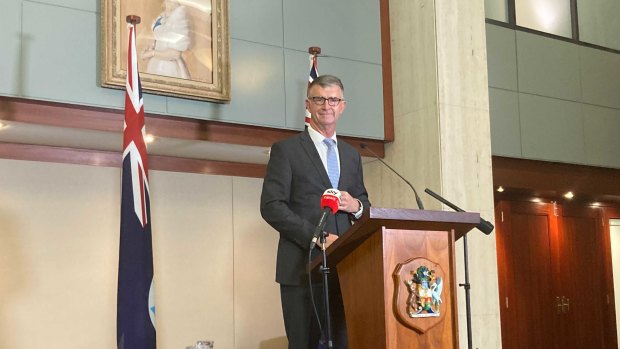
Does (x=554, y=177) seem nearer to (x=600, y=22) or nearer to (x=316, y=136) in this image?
(x=600, y=22)

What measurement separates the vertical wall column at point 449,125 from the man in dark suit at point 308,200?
78.3 inches

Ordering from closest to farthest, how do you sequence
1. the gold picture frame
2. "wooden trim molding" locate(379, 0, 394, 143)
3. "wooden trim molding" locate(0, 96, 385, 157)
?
"wooden trim molding" locate(0, 96, 385, 157)
the gold picture frame
"wooden trim molding" locate(379, 0, 394, 143)

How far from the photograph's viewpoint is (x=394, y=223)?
2.86 metres

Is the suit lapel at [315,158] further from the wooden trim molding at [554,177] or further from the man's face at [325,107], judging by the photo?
the wooden trim molding at [554,177]

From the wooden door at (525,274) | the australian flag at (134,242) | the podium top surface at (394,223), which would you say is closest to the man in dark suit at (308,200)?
the podium top surface at (394,223)

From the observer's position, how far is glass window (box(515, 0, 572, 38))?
7.73 meters

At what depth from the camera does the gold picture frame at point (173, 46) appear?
4.66m

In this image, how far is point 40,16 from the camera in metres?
4.51

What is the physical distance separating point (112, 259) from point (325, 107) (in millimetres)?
2686

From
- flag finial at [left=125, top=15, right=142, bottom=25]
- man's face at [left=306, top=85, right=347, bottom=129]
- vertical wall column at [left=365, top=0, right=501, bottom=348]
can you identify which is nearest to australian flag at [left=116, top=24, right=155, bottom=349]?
flag finial at [left=125, top=15, right=142, bottom=25]

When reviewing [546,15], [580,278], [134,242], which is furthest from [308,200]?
[580,278]

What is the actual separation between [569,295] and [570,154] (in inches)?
80.2

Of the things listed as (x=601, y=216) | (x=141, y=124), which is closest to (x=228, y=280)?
(x=141, y=124)

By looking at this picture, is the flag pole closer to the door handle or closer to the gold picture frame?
the gold picture frame
